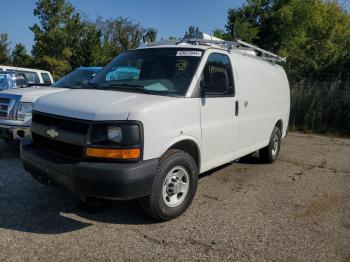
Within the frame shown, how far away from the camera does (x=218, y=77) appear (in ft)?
15.7

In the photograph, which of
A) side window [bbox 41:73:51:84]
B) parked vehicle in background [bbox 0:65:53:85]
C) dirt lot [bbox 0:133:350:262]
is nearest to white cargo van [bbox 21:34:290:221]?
dirt lot [bbox 0:133:350:262]

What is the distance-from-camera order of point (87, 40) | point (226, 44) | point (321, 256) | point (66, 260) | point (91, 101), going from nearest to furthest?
1. point (66, 260)
2. point (321, 256)
3. point (91, 101)
4. point (226, 44)
5. point (87, 40)

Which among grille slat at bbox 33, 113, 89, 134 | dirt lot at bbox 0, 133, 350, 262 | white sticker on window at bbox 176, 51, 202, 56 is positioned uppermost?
white sticker on window at bbox 176, 51, 202, 56

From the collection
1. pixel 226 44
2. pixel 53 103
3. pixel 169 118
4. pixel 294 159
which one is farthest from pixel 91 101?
pixel 294 159

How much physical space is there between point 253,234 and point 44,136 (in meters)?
2.61

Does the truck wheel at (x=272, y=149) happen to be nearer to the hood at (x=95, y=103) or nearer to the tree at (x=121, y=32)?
the hood at (x=95, y=103)

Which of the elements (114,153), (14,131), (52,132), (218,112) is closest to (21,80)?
(14,131)

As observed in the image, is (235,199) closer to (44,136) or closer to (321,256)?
(321,256)

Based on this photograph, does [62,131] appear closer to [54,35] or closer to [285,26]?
[54,35]

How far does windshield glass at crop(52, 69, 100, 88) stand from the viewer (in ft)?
25.3

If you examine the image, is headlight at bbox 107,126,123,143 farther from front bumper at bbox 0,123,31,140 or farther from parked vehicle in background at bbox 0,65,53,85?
parked vehicle in background at bbox 0,65,53,85

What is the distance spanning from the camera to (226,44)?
5.59 metres

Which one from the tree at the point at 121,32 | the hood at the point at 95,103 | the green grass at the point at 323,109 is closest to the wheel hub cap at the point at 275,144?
the hood at the point at 95,103

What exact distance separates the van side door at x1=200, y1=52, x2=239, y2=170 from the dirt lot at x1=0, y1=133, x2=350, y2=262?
65cm
